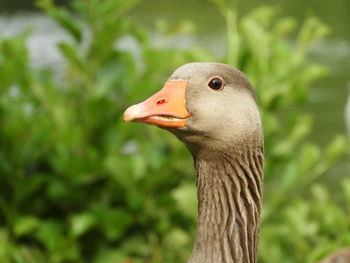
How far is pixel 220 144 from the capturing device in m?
1.63

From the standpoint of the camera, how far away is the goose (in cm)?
162

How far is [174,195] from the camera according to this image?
3221 mm

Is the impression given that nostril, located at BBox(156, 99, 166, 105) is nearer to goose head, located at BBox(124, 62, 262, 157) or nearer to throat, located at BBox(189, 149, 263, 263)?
goose head, located at BBox(124, 62, 262, 157)

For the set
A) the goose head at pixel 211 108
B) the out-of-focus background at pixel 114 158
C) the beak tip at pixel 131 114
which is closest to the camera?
the beak tip at pixel 131 114

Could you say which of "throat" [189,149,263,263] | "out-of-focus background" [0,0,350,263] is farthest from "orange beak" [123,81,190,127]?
"out-of-focus background" [0,0,350,263]

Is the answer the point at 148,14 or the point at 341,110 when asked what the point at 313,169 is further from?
the point at 148,14

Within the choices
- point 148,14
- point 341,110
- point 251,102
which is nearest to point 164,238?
point 251,102

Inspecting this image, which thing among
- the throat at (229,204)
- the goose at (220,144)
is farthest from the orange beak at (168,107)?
the throat at (229,204)

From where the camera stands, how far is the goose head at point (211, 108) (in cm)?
162

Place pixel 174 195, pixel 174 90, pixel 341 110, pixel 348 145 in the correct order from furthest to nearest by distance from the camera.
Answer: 1. pixel 341 110
2. pixel 348 145
3. pixel 174 195
4. pixel 174 90

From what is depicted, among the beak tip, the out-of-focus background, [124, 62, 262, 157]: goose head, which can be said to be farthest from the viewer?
the out-of-focus background

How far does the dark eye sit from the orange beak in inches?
2.3

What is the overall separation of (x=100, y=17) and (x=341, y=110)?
4.41 m

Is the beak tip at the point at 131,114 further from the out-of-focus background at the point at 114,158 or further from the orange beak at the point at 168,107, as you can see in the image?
the out-of-focus background at the point at 114,158
